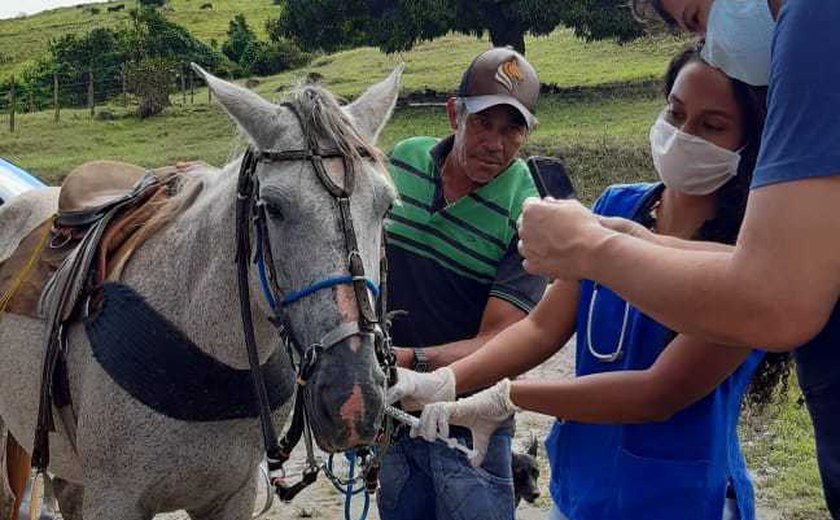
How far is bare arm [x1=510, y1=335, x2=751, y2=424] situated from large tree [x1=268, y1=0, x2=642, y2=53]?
65.8ft

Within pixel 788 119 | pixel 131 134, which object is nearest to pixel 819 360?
pixel 788 119

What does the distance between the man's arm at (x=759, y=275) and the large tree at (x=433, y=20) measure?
20746mm

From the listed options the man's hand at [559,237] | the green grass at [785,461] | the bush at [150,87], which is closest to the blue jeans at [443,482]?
the man's hand at [559,237]

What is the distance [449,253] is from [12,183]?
3.38 meters

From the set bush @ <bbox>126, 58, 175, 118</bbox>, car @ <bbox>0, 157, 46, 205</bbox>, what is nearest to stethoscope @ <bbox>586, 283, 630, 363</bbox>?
car @ <bbox>0, 157, 46, 205</bbox>

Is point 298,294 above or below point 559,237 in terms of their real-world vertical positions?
below

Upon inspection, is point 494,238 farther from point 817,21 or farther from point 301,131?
point 817,21

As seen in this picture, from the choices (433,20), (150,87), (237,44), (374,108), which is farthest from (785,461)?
(237,44)

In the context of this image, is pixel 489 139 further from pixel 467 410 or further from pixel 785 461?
pixel 785 461

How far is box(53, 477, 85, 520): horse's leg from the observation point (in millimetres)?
4559

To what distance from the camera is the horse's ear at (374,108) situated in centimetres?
290

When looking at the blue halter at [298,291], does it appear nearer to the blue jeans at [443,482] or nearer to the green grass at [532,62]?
the blue jeans at [443,482]

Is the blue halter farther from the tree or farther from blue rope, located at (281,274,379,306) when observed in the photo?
the tree

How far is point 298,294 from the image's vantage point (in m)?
2.45
